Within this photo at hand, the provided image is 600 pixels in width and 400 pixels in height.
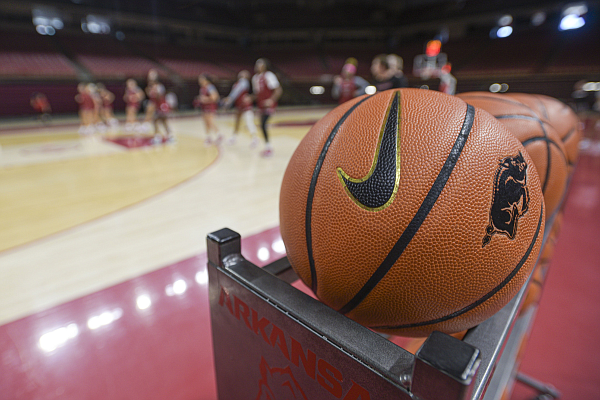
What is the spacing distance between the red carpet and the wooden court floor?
3.59ft

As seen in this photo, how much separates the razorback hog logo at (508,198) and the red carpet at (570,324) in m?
0.84

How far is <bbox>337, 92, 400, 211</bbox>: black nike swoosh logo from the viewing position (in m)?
0.55

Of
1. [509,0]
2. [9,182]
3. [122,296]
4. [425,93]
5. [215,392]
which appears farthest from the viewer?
[509,0]

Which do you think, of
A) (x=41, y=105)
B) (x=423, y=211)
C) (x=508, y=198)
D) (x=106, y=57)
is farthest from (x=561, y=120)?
(x=106, y=57)

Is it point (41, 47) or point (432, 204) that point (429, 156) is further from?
point (41, 47)

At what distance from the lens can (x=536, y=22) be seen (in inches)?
578

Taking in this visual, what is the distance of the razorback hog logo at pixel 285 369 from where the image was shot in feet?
1.75

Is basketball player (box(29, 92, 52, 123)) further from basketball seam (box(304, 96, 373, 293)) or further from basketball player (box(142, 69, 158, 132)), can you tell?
basketball seam (box(304, 96, 373, 293))

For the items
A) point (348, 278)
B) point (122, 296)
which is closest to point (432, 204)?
point (348, 278)

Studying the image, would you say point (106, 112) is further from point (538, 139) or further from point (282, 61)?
A: point (538, 139)

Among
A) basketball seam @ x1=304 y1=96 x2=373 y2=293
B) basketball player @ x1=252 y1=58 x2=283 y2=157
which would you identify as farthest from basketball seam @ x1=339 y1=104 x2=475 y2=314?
basketball player @ x1=252 y1=58 x2=283 y2=157

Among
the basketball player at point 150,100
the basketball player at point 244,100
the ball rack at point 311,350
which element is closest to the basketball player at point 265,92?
the basketball player at point 244,100

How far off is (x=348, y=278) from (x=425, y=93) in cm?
39

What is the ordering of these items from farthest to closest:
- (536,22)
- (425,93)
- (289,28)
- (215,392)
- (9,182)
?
(289,28)
(536,22)
(9,182)
(215,392)
(425,93)
